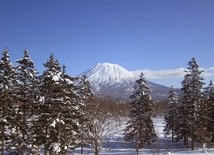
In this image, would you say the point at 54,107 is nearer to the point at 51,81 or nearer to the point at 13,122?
the point at 51,81

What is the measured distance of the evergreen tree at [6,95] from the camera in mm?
31172

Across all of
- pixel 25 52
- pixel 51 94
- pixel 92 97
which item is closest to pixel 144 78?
pixel 92 97

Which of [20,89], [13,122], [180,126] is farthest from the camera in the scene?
[180,126]

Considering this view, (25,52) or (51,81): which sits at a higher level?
(25,52)

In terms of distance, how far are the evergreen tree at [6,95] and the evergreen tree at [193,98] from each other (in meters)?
30.7

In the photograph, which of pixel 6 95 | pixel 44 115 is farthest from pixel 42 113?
pixel 6 95

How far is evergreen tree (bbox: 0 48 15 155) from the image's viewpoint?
31.2 m

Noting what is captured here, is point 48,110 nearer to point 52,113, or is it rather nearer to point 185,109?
point 52,113

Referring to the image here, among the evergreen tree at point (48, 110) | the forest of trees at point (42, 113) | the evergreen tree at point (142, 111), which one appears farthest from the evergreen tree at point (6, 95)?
the evergreen tree at point (142, 111)

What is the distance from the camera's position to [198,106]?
182 feet

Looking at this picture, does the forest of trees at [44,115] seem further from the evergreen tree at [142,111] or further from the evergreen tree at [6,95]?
the evergreen tree at [142,111]

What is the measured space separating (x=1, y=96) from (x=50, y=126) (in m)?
5.19

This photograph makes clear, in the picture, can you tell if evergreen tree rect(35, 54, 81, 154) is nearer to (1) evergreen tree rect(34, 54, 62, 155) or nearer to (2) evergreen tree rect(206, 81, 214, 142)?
(1) evergreen tree rect(34, 54, 62, 155)

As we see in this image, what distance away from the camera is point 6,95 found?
31.1 m
